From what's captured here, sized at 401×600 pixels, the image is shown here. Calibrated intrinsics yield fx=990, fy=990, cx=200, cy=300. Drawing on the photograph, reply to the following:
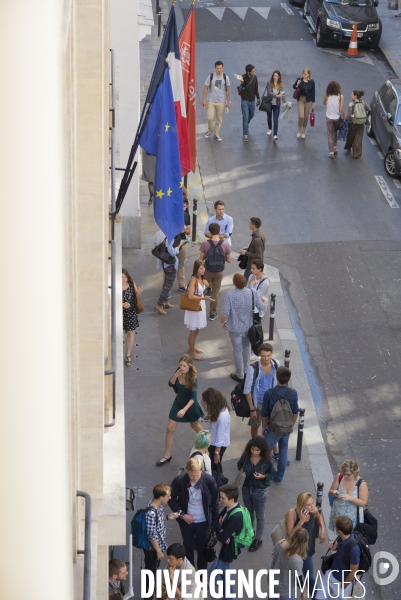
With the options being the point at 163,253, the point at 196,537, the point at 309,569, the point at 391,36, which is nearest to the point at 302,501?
the point at 309,569

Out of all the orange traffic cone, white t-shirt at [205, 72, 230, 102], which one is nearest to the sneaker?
white t-shirt at [205, 72, 230, 102]

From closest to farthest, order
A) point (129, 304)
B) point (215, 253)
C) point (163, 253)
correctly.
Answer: point (129, 304) → point (215, 253) → point (163, 253)

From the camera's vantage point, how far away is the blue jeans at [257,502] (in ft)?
37.6

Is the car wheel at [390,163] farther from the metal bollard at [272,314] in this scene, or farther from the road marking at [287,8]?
the road marking at [287,8]

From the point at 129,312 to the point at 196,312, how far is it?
43.9 inches

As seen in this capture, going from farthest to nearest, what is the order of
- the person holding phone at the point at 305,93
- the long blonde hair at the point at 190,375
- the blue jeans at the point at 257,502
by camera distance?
the person holding phone at the point at 305,93 → the long blonde hair at the point at 190,375 → the blue jeans at the point at 257,502

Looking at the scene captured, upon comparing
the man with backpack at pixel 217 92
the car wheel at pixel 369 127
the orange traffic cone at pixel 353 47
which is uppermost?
the orange traffic cone at pixel 353 47

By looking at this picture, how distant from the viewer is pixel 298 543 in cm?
1000

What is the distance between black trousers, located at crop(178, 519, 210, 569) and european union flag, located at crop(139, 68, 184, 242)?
11.3ft

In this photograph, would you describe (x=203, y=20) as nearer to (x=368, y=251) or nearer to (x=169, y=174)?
(x=368, y=251)

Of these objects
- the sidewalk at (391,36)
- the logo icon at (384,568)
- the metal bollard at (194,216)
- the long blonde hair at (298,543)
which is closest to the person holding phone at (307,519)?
the long blonde hair at (298,543)

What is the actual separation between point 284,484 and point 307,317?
15.6ft

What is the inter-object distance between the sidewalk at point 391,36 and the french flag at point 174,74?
16.3 metres

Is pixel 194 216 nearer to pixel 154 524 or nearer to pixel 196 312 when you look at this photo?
pixel 196 312
